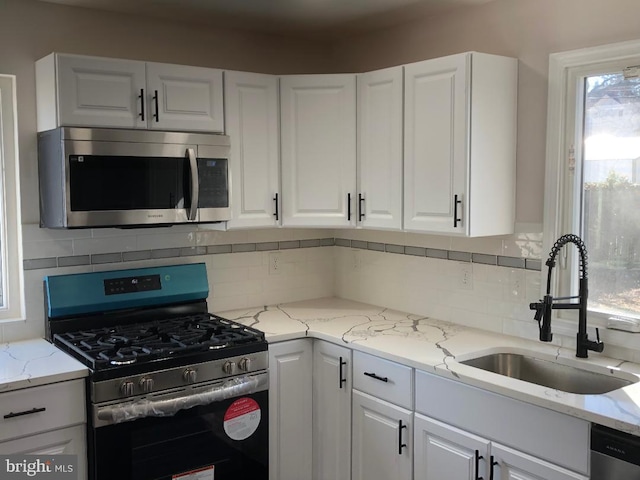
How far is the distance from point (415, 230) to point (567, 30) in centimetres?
107

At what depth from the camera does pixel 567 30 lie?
272 centimetres

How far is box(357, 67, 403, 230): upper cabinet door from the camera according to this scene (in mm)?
3092

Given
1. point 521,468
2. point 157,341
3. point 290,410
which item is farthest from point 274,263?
point 521,468

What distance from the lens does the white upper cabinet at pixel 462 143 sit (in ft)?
9.11

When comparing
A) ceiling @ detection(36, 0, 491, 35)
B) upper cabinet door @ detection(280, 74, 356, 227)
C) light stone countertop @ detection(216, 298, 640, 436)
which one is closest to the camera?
light stone countertop @ detection(216, 298, 640, 436)

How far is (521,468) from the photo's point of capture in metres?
→ 2.26

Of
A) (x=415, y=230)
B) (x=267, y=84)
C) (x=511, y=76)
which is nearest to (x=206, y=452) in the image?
(x=415, y=230)

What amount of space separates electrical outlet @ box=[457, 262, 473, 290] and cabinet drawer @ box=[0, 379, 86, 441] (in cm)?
182

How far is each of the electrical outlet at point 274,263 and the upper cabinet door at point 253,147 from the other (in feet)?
1.45

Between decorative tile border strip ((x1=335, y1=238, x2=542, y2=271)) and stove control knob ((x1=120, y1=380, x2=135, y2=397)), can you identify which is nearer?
stove control knob ((x1=120, y1=380, x2=135, y2=397))

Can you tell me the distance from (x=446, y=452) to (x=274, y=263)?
5.40 ft

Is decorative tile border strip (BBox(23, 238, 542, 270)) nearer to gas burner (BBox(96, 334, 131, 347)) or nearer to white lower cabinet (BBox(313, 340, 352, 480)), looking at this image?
gas burner (BBox(96, 334, 131, 347))

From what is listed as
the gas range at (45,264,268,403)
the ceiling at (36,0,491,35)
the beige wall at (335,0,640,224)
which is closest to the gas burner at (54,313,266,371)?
the gas range at (45,264,268,403)

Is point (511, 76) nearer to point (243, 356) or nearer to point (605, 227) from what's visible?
point (605, 227)
